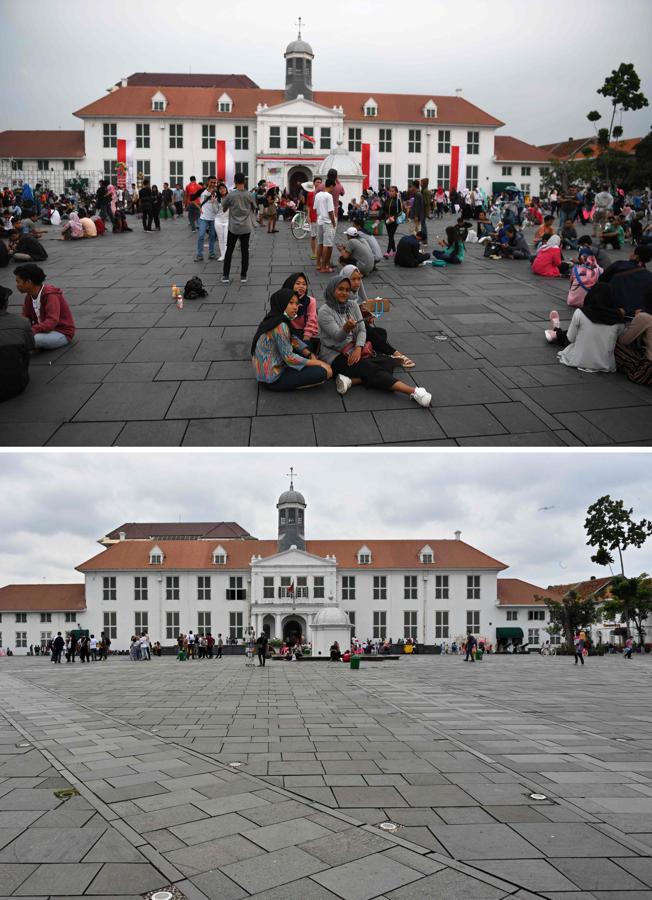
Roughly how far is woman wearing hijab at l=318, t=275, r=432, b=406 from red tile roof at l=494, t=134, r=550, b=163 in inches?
2834

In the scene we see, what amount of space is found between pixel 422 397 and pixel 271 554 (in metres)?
54.0

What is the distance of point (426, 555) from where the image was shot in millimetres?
59375

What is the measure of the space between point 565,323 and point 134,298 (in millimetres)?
7319

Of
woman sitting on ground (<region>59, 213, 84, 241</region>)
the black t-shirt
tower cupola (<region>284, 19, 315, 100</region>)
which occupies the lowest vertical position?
the black t-shirt

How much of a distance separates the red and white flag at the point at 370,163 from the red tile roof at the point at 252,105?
4314 mm

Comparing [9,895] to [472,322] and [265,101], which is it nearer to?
[472,322]

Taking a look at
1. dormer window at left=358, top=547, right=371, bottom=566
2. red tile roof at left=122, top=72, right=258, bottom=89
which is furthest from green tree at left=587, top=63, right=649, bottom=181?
red tile roof at left=122, top=72, right=258, bottom=89

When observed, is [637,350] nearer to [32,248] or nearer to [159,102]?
[32,248]

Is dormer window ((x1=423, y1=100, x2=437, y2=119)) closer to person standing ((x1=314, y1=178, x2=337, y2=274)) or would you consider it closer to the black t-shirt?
person standing ((x1=314, y1=178, x2=337, y2=274))

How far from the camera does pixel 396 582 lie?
192 ft

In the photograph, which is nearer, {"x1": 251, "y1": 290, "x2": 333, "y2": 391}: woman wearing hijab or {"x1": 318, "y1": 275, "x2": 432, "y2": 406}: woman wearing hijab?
{"x1": 251, "y1": 290, "x2": 333, "y2": 391}: woman wearing hijab

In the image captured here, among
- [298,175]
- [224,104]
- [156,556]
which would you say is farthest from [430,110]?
[156,556]

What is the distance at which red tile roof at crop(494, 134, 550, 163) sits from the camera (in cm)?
7525

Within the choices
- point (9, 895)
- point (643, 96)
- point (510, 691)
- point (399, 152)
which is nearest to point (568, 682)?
point (510, 691)
